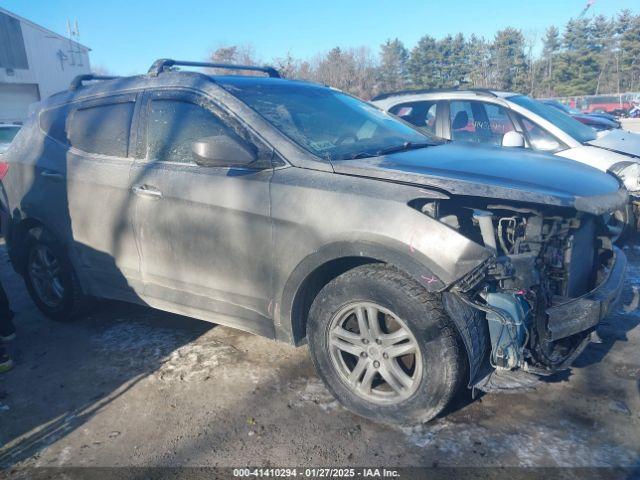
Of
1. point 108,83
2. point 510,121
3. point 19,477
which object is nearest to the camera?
point 19,477

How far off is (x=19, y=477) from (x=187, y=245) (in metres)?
1.53

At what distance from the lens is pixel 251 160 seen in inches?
117

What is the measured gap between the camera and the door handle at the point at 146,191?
3.41 meters

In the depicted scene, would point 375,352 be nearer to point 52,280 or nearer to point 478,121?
point 52,280

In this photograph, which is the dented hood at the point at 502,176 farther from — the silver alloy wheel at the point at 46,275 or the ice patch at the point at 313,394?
the silver alloy wheel at the point at 46,275

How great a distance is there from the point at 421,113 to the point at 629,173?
2.58 metres

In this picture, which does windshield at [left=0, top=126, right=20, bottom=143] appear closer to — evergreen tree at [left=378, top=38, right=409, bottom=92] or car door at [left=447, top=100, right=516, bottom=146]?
car door at [left=447, top=100, right=516, bottom=146]

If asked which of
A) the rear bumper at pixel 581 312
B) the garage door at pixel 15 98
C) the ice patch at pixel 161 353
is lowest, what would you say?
the ice patch at pixel 161 353

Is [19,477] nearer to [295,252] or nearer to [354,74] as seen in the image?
[295,252]

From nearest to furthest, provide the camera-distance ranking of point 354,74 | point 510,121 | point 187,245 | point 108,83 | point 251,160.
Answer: point 251,160 → point 187,245 → point 108,83 → point 510,121 → point 354,74

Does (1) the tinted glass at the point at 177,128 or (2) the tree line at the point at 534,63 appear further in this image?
(2) the tree line at the point at 534,63

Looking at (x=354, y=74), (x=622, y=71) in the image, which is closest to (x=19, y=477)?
(x=354, y=74)

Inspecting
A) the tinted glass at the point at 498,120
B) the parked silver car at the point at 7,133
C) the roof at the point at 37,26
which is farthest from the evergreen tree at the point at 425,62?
the tinted glass at the point at 498,120

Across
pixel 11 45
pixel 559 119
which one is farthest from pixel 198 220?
pixel 11 45
